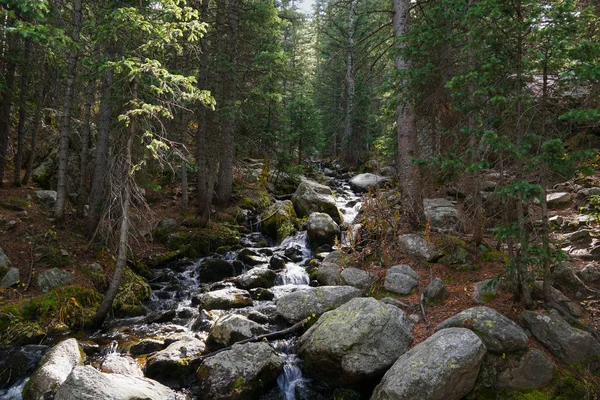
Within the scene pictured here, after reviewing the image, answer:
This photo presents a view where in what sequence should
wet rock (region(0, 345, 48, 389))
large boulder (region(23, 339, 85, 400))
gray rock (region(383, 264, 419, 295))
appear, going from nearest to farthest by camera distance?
large boulder (region(23, 339, 85, 400))
wet rock (region(0, 345, 48, 389))
gray rock (region(383, 264, 419, 295))

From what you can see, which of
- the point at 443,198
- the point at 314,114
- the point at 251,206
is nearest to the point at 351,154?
the point at 314,114

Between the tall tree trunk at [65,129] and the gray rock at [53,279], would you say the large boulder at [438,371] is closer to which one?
the gray rock at [53,279]

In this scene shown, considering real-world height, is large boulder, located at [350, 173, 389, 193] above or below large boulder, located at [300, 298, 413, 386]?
above

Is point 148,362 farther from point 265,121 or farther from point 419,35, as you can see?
point 265,121

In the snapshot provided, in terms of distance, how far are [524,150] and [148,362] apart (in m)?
7.17

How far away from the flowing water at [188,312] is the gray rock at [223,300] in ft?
0.74

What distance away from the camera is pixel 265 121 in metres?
18.5

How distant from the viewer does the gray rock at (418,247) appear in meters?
8.33

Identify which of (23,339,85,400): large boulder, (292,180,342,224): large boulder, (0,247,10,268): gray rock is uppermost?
(292,180,342,224): large boulder

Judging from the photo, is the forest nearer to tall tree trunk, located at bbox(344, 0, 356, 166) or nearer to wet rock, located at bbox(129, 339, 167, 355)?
wet rock, located at bbox(129, 339, 167, 355)

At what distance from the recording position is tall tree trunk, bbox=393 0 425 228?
9.41m

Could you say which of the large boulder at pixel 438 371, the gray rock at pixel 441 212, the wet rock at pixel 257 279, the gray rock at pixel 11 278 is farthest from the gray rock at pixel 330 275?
the gray rock at pixel 11 278

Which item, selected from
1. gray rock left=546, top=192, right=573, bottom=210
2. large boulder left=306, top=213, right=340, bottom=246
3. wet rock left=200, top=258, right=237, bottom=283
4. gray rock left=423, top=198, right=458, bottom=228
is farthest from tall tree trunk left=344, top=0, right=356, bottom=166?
wet rock left=200, top=258, right=237, bottom=283

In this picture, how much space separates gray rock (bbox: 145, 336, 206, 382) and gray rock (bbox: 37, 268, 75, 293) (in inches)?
145
